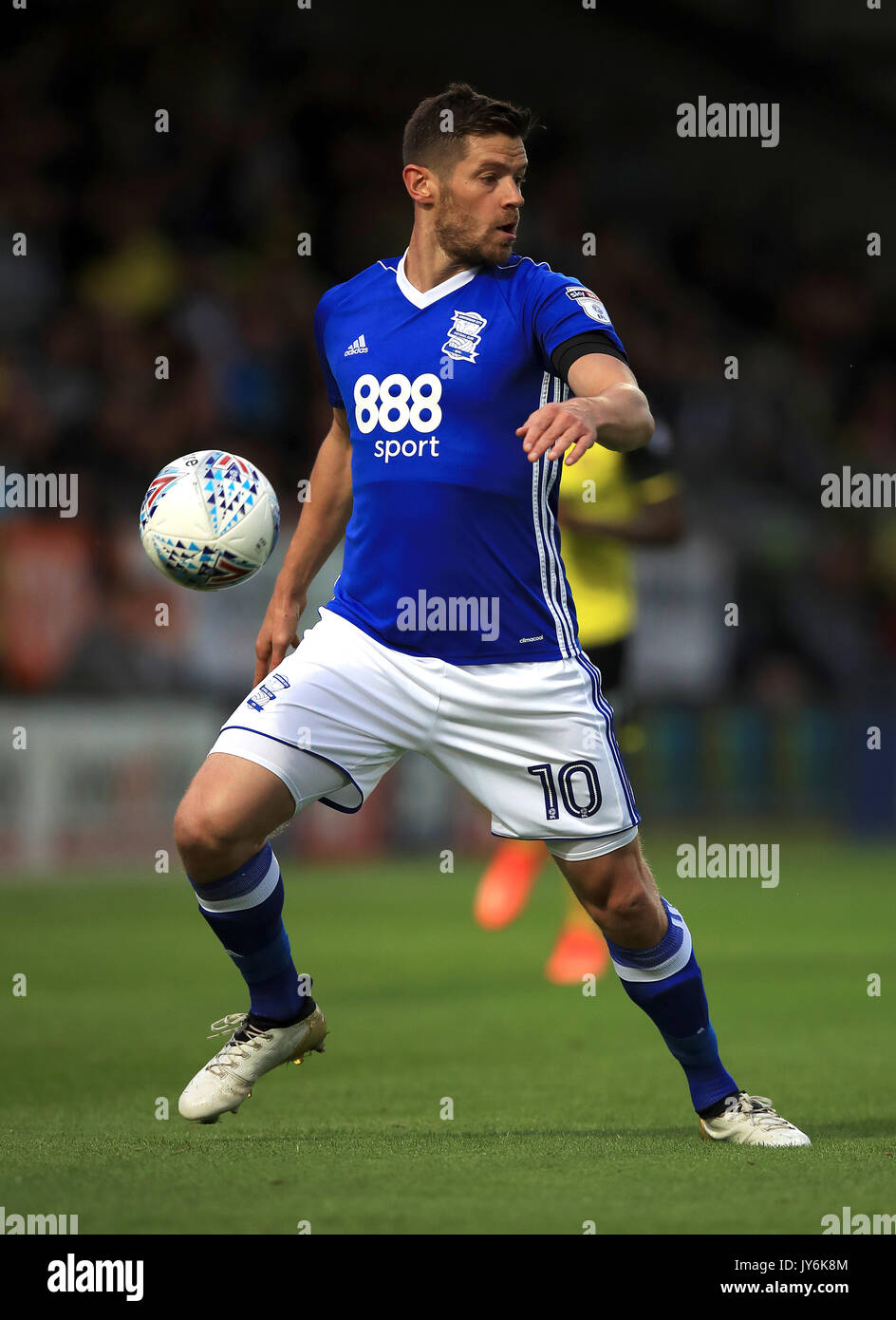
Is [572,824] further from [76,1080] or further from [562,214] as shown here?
[562,214]

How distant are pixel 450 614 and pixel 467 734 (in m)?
0.28

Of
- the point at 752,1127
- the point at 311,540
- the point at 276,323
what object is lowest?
the point at 752,1127

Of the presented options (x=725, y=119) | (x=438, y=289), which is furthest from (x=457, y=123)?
(x=725, y=119)

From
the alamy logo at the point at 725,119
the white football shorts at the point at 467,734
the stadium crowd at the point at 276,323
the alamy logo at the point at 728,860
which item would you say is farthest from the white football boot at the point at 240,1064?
the alamy logo at the point at 725,119

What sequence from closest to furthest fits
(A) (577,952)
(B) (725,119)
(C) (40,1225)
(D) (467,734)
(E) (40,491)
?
(C) (40,1225) < (D) (467,734) < (A) (577,952) < (E) (40,491) < (B) (725,119)

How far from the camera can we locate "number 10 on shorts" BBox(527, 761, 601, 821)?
4.41m

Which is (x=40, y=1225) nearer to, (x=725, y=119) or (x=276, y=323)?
(x=276, y=323)

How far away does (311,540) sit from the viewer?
4992mm

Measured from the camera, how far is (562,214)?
1866 cm

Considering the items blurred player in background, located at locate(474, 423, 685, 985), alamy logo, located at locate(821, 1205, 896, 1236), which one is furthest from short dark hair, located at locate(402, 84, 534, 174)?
blurred player in background, located at locate(474, 423, 685, 985)

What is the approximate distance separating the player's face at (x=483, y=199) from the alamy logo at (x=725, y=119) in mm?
17304

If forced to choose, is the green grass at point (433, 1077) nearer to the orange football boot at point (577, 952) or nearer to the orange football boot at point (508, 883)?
the orange football boot at point (577, 952)

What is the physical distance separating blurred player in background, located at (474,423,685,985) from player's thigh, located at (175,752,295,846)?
343 centimetres
